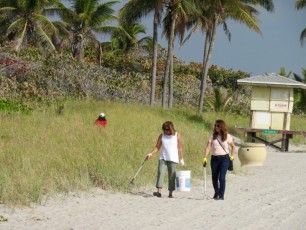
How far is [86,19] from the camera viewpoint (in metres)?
41.4

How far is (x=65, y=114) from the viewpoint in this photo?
2298 cm

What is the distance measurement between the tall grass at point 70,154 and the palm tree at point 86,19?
19358mm

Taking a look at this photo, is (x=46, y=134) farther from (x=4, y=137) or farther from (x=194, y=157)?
(x=194, y=157)

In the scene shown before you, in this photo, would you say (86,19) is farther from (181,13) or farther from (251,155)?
(251,155)

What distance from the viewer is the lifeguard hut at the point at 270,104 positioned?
26.6 metres

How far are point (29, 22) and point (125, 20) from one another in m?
7.84

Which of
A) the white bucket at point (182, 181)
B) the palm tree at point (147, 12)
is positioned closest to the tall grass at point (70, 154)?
the white bucket at point (182, 181)

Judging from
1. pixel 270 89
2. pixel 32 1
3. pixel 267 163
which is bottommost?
pixel 267 163

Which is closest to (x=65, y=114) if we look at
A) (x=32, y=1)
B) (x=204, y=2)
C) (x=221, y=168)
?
(x=221, y=168)

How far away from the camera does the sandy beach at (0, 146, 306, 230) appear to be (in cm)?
925

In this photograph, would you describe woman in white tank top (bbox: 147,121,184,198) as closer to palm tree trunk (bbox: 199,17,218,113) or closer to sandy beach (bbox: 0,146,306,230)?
sandy beach (bbox: 0,146,306,230)

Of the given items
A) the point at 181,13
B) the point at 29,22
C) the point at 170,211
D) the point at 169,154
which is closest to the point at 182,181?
the point at 169,154

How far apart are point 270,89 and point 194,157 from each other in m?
10.9

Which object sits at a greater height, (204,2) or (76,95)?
(204,2)
